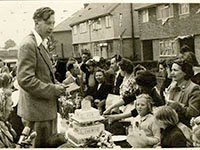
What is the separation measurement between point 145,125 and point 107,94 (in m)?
0.24

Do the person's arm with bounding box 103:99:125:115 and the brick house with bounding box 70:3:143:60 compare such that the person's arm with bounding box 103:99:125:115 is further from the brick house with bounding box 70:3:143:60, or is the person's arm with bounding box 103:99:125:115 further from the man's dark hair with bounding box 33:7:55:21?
the man's dark hair with bounding box 33:7:55:21

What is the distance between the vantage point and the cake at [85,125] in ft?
3.89

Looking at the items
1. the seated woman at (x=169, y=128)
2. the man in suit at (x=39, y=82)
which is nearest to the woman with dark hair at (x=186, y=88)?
the seated woman at (x=169, y=128)

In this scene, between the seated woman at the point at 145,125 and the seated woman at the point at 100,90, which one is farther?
the seated woman at the point at 100,90

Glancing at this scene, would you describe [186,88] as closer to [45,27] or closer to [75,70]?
[75,70]

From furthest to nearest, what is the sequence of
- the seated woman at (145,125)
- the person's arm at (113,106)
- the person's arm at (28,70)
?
the person's arm at (113,106)
the seated woman at (145,125)
the person's arm at (28,70)

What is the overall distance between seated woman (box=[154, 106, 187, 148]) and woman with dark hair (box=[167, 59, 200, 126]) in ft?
0.34

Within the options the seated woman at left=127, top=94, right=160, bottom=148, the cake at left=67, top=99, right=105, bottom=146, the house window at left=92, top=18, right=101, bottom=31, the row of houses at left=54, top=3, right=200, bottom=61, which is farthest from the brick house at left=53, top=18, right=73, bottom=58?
the seated woman at left=127, top=94, right=160, bottom=148

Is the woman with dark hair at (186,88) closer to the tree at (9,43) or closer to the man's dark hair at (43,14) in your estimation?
the man's dark hair at (43,14)

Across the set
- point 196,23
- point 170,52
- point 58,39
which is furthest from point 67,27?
point 196,23

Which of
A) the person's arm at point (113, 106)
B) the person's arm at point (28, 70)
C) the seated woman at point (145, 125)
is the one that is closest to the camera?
the person's arm at point (28, 70)

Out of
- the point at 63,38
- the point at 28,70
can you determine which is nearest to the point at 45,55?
the point at 28,70

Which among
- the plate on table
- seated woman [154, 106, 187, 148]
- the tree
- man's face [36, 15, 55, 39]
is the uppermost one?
man's face [36, 15, 55, 39]

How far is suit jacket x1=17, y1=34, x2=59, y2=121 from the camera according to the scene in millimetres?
1058
